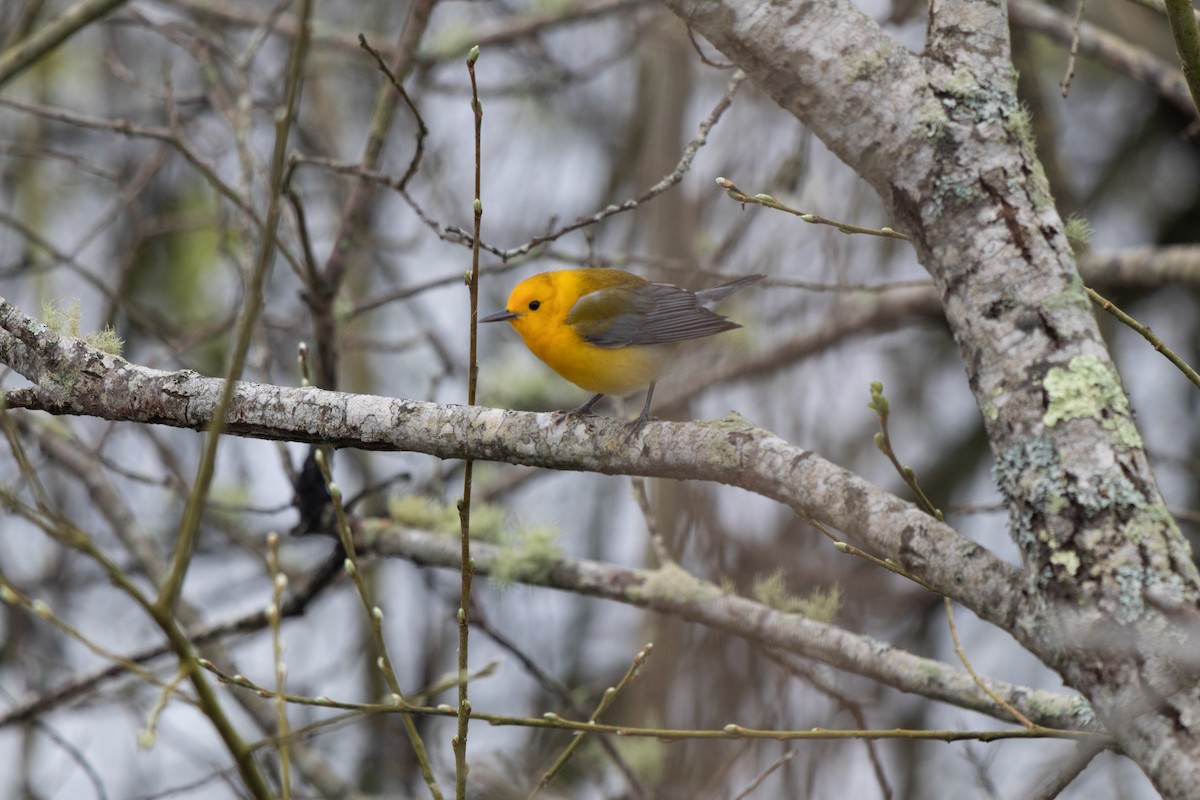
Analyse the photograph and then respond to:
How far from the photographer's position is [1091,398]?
1971 mm

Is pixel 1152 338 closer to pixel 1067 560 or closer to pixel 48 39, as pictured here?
pixel 1067 560

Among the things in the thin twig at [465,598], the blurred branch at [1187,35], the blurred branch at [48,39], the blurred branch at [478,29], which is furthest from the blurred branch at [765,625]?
the blurred branch at [478,29]

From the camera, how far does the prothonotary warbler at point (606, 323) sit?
13.1ft

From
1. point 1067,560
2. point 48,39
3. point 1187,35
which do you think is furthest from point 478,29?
point 1067,560

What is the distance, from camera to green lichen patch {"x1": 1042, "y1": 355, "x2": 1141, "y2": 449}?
6.45 ft

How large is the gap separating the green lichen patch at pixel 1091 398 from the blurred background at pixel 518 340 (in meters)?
1.20

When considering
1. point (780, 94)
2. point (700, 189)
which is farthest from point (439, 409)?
point (700, 189)

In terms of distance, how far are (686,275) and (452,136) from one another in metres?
2.58

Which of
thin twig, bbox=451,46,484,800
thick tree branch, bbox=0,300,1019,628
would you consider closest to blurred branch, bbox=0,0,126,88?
thick tree branch, bbox=0,300,1019,628

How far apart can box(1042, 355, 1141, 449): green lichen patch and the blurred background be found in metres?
1.20

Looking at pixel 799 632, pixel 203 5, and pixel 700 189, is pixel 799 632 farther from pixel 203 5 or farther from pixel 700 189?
pixel 203 5

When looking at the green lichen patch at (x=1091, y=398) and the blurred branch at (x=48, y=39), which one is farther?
the blurred branch at (x=48, y=39)

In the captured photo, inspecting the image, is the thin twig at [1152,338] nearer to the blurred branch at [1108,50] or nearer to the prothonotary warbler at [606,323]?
the prothonotary warbler at [606,323]

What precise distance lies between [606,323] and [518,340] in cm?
342
